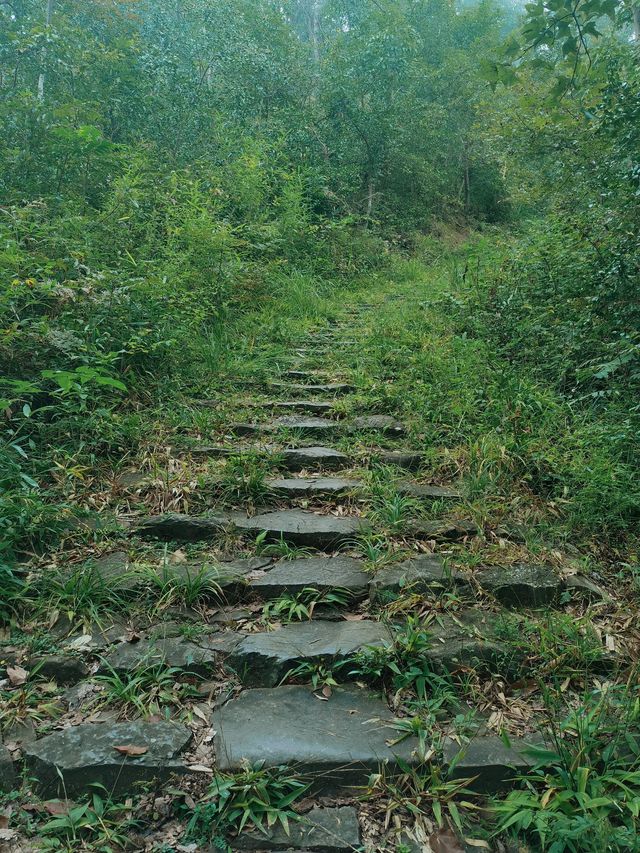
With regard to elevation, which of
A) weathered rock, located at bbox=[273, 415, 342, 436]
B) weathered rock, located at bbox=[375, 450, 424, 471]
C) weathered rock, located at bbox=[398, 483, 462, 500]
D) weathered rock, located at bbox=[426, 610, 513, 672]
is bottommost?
weathered rock, located at bbox=[426, 610, 513, 672]

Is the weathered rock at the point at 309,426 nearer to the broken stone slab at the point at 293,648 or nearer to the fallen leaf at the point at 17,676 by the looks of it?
the broken stone slab at the point at 293,648

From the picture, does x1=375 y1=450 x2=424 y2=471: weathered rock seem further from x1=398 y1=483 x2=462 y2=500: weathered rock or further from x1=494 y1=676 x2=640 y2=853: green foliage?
x1=494 y1=676 x2=640 y2=853: green foliage

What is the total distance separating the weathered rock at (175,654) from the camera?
2352 mm

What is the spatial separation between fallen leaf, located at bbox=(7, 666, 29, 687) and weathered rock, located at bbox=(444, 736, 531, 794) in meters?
1.68

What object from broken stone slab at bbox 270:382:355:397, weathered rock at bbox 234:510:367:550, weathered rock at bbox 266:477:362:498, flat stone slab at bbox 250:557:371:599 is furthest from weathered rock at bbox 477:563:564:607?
broken stone slab at bbox 270:382:355:397

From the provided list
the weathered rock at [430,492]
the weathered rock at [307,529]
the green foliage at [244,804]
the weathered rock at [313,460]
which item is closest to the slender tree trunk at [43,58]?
the weathered rock at [313,460]

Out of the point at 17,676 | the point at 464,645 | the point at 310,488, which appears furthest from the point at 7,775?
the point at 310,488

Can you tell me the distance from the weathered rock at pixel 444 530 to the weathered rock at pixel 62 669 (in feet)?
5.78

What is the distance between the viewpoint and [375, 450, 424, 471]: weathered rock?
153 inches

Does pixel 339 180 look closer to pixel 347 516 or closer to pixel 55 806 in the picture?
pixel 347 516

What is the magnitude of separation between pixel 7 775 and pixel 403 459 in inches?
108

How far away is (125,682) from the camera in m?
2.29

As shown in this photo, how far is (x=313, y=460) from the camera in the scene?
3.92m

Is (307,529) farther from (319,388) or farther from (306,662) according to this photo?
(319,388)
